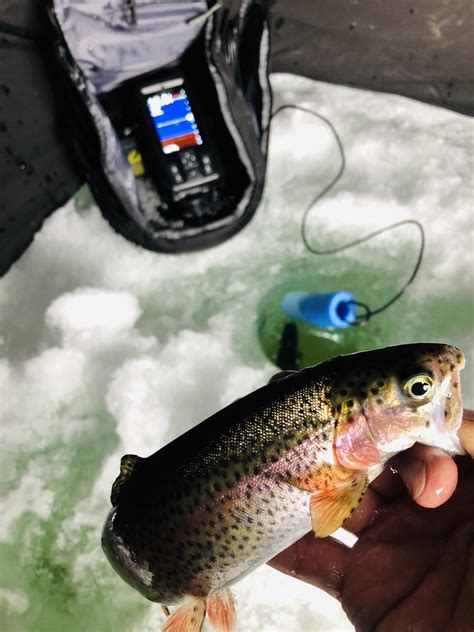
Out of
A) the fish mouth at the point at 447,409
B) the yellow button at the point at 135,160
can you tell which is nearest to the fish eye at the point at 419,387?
the fish mouth at the point at 447,409

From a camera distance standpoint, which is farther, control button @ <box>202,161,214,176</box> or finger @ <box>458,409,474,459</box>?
control button @ <box>202,161,214,176</box>

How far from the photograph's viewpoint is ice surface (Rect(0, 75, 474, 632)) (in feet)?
5.83

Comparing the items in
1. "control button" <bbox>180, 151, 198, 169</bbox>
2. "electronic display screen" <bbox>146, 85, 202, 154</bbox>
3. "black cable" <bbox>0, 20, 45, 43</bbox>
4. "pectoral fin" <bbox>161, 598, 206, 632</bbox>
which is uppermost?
"black cable" <bbox>0, 20, 45, 43</bbox>

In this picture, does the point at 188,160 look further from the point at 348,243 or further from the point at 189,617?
the point at 189,617

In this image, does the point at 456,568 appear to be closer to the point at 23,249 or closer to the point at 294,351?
the point at 294,351

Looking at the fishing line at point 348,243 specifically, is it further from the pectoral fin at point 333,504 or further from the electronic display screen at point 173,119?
the pectoral fin at point 333,504

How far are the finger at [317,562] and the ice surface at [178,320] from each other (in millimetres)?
327

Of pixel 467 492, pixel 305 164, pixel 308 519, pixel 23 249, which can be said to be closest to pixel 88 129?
pixel 23 249

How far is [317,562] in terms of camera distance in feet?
4.74

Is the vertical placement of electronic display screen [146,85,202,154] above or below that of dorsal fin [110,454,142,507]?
above

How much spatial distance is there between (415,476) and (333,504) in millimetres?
197

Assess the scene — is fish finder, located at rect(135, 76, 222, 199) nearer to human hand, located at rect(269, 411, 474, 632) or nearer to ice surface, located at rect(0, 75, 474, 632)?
ice surface, located at rect(0, 75, 474, 632)

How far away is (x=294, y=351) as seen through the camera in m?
1.90

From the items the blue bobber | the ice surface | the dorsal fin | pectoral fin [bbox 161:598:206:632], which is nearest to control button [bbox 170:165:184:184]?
the ice surface
